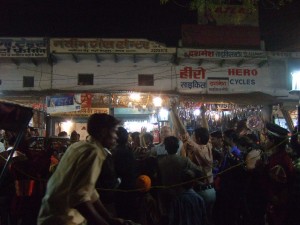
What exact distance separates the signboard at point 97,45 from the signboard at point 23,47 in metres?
0.54

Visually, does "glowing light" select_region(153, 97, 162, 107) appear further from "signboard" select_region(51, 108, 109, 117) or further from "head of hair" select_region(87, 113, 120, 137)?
"head of hair" select_region(87, 113, 120, 137)

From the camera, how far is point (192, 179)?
567 centimetres

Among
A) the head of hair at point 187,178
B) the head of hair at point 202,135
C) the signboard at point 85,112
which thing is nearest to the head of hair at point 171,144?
the head of hair at point 187,178

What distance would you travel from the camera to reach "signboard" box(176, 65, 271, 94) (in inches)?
776

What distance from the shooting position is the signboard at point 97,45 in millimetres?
18562

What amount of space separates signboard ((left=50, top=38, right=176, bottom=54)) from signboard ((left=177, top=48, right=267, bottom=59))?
1.69 metres

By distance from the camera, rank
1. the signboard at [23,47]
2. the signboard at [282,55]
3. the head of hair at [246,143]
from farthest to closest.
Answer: the signboard at [282,55]
the signboard at [23,47]
the head of hair at [246,143]

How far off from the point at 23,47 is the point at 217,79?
10877 mm

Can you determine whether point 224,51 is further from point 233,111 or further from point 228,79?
point 233,111

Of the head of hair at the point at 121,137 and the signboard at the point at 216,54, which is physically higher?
the signboard at the point at 216,54

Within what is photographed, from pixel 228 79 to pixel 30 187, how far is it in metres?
15.8

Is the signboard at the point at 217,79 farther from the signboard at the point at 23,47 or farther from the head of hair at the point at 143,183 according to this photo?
the head of hair at the point at 143,183

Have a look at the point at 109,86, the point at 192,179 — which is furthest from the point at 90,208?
the point at 109,86

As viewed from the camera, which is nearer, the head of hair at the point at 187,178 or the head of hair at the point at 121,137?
the head of hair at the point at 187,178
